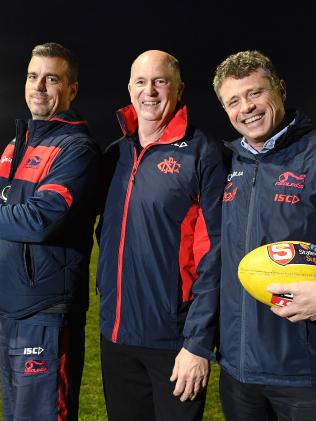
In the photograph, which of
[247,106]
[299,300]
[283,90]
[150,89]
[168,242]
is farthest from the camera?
[150,89]

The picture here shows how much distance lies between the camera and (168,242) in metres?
2.55

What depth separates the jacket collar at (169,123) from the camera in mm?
2617

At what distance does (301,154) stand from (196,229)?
604 mm

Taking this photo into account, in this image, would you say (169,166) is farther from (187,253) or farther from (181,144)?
(187,253)

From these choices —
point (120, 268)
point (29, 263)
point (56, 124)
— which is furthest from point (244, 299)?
point (56, 124)

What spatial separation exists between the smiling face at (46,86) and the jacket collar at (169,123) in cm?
37

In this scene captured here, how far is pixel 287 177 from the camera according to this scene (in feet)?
7.20

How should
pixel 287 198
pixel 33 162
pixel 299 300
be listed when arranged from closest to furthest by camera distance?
pixel 299 300, pixel 287 198, pixel 33 162

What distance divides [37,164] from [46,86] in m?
0.46

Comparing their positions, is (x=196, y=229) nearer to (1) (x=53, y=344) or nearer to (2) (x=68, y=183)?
(2) (x=68, y=183)

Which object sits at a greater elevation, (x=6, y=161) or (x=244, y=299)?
(x=6, y=161)

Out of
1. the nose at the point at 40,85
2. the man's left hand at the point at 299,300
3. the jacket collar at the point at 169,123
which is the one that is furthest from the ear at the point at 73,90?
the man's left hand at the point at 299,300

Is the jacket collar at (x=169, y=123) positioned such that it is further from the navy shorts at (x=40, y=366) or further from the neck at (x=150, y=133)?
the navy shorts at (x=40, y=366)

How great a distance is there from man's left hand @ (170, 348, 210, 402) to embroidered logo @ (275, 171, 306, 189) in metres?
0.85
